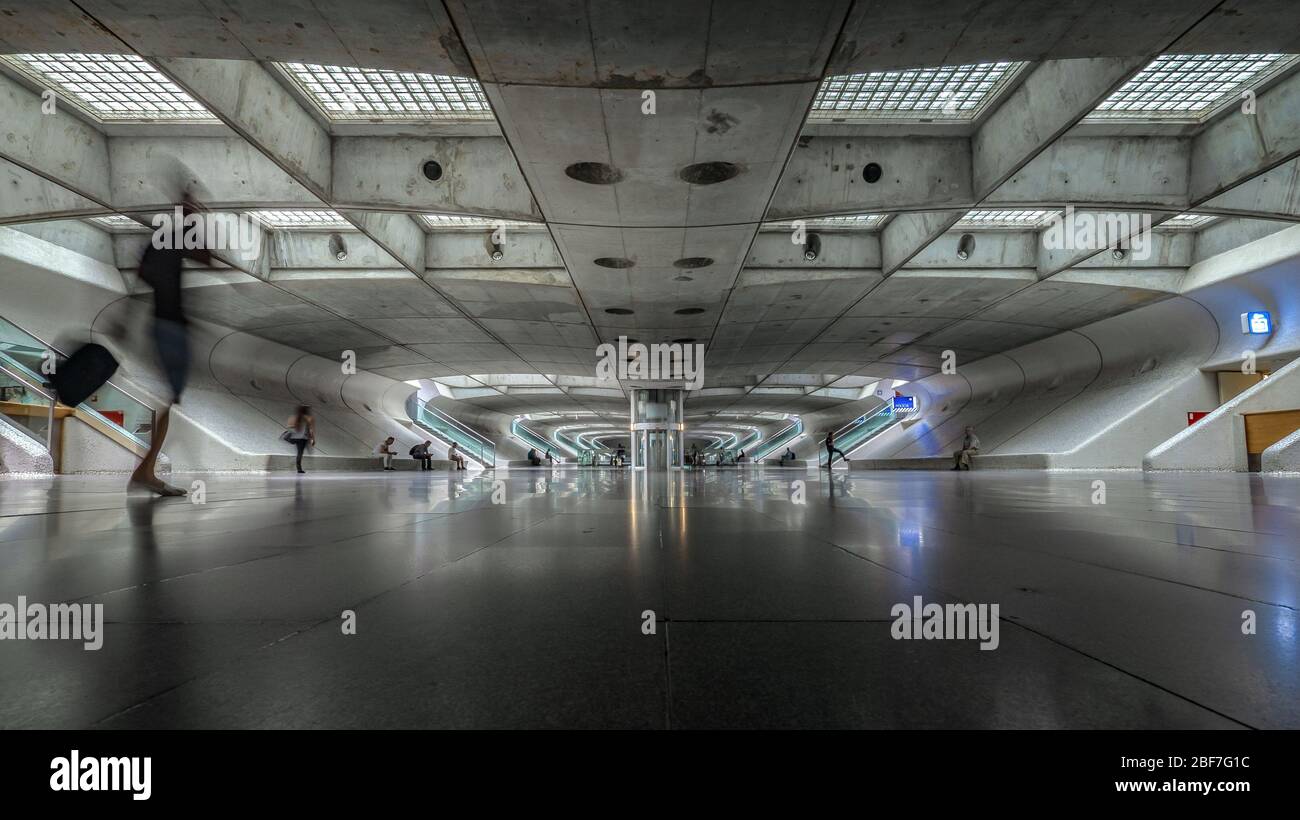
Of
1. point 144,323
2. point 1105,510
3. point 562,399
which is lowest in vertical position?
point 1105,510

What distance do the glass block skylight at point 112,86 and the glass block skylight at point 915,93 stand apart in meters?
11.0

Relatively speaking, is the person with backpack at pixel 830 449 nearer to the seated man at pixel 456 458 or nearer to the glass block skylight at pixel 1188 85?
the glass block skylight at pixel 1188 85

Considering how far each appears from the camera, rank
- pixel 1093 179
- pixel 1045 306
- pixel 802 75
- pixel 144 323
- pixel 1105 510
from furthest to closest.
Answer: pixel 1045 306, pixel 1093 179, pixel 802 75, pixel 144 323, pixel 1105 510

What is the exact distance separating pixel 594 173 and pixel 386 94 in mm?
3973

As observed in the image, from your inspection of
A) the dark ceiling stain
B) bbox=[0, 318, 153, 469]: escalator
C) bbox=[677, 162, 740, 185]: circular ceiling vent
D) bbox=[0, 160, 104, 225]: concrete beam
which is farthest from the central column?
the dark ceiling stain

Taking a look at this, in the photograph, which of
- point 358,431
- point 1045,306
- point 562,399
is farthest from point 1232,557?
point 562,399

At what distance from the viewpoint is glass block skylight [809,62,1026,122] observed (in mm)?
10852

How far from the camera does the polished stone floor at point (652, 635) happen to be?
110 centimetres

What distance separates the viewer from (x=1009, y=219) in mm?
17969

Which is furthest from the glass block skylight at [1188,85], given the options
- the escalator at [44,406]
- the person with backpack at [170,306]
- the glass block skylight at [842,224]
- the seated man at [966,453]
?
the escalator at [44,406]

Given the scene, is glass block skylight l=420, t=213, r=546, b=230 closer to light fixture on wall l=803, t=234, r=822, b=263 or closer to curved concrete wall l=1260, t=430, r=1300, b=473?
light fixture on wall l=803, t=234, r=822, b=263

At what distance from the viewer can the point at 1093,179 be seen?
1328 centimetres

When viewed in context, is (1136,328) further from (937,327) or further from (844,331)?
(844,331)

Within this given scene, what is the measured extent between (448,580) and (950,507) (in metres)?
5.15
